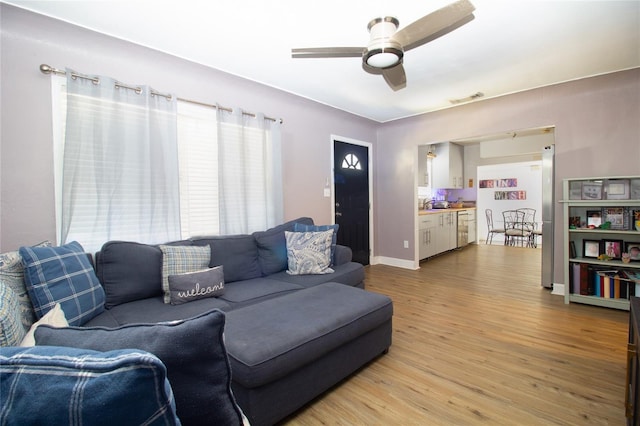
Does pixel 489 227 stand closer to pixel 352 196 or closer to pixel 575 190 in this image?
pixel 575 190

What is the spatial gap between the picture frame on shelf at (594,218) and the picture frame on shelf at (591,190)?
176mm

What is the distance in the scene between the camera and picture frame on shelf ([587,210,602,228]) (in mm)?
3225

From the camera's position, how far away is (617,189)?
3135 millimetres

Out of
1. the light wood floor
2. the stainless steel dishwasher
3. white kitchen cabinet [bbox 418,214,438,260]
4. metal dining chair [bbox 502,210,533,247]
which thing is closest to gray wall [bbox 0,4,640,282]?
white kitchen cabinet [bbox 418,214,438,260]

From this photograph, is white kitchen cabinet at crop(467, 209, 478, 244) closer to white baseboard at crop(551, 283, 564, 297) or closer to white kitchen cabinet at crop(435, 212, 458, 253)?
white kitchen cabinet at crop(435, 212, 458, 253)

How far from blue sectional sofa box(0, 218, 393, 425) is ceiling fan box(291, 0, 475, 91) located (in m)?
1.67

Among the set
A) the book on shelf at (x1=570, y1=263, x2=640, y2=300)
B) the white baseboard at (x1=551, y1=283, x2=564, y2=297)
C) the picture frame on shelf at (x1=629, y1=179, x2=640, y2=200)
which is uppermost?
the picture frame on shelf at (x1=629, y1=179, x2=640, y2=200)


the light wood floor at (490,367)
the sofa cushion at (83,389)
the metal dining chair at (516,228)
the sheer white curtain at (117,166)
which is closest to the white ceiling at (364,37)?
the sheer white curtain at (117,166)

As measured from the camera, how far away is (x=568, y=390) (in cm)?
182

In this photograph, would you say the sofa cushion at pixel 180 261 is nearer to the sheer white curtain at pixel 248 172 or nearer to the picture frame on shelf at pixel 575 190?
the sheer white curtain at pixel 248 172

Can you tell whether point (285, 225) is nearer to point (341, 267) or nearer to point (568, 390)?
point (341, 267)

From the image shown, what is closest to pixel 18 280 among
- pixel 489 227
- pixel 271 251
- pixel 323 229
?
pixel 271 251

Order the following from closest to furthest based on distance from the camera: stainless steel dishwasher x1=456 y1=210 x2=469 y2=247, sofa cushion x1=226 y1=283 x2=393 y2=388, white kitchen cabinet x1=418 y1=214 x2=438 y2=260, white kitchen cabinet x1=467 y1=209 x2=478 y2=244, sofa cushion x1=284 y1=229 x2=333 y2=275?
sofa cushion x1=226 y1=283 x2=393 y2=388 → sofa cushion x1=284 y1=229 x2=333 y2=275 → white kitchen cabinet x1=418 y1=214 x2=438 y2=260 → stainless steel dishwasher x1=456 y1=210 x2=469 y2=247 → white kitchen cabinet x1=467 y1=209 x2=478 y2=244

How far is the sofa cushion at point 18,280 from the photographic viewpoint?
1545mm
